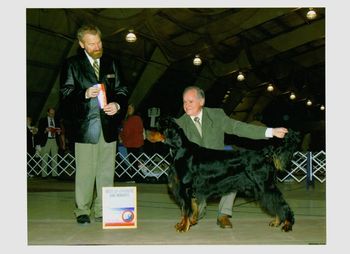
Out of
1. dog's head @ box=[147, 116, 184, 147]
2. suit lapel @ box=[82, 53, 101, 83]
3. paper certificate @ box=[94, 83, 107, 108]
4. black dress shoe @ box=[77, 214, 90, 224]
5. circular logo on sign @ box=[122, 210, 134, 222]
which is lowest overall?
black dress shoe @ box=[77, 214, 90, 224]

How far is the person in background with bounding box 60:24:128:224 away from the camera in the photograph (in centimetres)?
341

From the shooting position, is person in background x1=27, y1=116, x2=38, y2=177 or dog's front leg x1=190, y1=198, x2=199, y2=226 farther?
person in background x1=27, y1=116, x2=38, y2=177

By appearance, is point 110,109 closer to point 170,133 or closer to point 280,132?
point 170,133

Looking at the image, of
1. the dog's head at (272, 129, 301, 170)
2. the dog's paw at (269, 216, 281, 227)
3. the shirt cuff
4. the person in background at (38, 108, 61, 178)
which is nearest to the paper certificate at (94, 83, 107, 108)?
the shirt cuff

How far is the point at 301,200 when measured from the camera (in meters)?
5.27

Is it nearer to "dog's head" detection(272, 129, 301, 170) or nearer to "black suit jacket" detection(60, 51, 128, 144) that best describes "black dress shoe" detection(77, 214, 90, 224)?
"black suit jacket" detection(60, 51, 128, 144)

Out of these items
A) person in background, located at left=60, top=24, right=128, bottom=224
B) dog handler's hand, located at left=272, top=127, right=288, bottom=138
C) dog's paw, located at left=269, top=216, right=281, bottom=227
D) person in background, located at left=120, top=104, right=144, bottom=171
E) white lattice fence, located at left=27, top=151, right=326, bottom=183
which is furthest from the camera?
white lattice fence, located at left=27, top=151, right=326, bottom=183

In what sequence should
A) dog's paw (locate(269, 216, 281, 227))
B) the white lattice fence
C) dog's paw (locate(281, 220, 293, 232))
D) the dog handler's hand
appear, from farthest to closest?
the white lattice fence → dog's paw (locate(269, 216, 281, 227)) → dog's paw (locate(281, 220, 293, 232)) → the dog handler's hand

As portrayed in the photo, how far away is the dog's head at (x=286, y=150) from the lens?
3050 millimetres

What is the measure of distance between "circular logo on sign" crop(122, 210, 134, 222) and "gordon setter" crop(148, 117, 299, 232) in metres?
0.45

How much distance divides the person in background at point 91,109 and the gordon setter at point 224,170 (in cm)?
59

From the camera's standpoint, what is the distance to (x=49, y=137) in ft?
25.8

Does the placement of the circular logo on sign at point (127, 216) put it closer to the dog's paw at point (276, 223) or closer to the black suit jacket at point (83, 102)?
the black suit jacket at point (83, 102)

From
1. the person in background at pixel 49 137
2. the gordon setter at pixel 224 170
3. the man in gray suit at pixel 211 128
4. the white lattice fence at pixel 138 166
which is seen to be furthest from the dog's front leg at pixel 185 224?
the person in background at pixel 49 137
